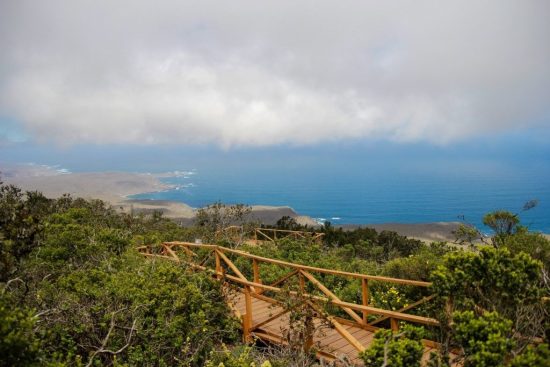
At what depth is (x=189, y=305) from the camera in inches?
260

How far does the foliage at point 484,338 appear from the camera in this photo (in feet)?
10.8

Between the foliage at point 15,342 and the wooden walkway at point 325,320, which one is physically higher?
the foliage at point 15,342

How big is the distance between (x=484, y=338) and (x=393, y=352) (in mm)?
843

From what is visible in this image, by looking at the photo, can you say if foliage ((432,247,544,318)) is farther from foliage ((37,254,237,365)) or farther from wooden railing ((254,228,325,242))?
wooden railing ((254,228,325,242))

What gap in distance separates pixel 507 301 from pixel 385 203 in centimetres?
14651

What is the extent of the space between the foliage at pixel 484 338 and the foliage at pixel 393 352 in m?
0.43

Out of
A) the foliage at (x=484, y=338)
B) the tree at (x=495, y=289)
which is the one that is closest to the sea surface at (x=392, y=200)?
the tree at (x=495, y=289)

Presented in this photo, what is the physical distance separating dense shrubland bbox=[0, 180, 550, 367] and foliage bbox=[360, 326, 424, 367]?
0.03 ft

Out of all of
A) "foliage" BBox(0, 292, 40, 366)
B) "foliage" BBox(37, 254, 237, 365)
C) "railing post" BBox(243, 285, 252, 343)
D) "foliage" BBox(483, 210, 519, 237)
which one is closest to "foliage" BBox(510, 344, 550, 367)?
"foliage" BBox(37, 254, 237, 365)

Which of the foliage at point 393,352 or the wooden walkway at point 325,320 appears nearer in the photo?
the foliage at point 393,352

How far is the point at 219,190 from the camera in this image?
190750 millimetres

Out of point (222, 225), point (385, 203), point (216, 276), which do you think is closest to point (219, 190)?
point (385, 203)

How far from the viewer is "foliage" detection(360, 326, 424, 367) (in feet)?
11.7

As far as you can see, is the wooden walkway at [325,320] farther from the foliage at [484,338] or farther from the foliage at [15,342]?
the foliage at [15,342]
